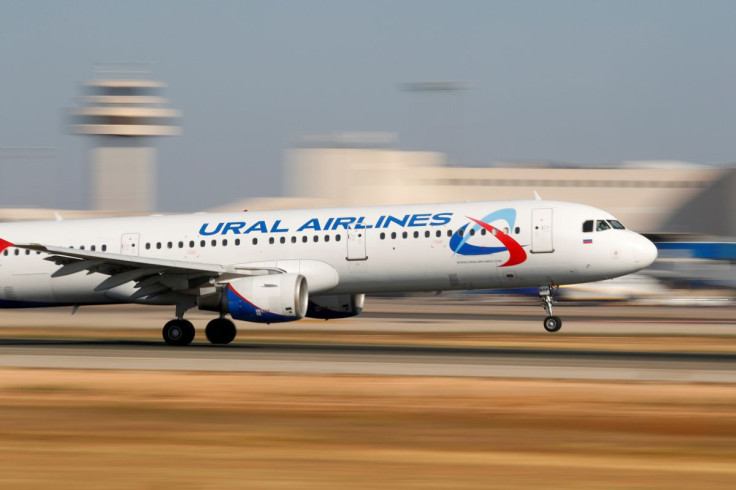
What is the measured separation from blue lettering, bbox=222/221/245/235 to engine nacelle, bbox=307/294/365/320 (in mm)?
3122

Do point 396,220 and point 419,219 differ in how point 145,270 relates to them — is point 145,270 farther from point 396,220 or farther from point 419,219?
point 419,219

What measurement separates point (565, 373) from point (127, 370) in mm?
9762

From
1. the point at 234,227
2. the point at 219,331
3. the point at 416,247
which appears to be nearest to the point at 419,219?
the point at 416,247

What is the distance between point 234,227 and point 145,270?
3.23 meters

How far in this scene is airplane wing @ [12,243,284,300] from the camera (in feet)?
102

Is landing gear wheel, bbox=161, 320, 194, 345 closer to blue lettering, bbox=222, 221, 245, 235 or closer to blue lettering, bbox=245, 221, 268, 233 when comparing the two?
blue lettering, bbox=222, 221, 245, 235

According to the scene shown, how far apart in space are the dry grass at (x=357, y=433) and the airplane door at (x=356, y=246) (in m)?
9.20

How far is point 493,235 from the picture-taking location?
3175cm

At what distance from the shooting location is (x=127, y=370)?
81.9 feet

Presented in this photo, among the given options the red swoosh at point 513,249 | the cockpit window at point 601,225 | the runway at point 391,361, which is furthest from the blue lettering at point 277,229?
the cockpit window at point 601,225

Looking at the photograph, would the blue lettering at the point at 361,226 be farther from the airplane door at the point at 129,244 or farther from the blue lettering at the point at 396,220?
the airplane door at the point at 129,244

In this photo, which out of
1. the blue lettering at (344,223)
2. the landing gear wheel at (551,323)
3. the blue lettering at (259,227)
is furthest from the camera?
the blue lettering at (259,227)

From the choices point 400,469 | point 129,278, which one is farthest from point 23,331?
point 400,469

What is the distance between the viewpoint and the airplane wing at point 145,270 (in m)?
31.1
